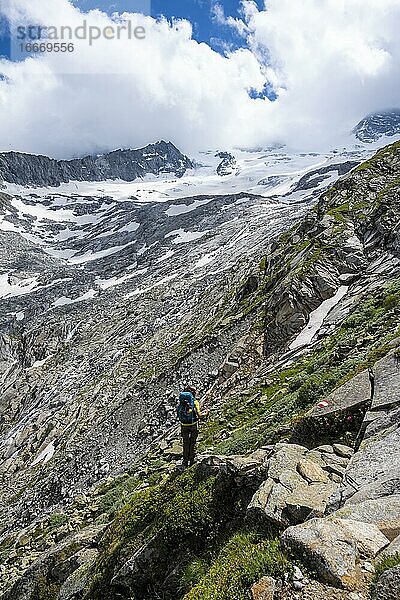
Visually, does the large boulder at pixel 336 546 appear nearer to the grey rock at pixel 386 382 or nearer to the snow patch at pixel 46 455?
the grey rock at pixel 386 382

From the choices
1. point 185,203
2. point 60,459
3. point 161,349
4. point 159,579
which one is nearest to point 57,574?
point 159,579

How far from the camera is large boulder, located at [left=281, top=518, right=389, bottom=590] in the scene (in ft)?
16.1

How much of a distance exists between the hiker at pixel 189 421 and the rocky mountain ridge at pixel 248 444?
3.86ft

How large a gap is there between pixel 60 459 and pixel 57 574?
57.6ft

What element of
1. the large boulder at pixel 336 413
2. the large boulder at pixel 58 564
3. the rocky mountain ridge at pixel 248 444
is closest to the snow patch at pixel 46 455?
the rocky mountain ridge at pixel 248 444

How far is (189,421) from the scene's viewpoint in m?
11.6

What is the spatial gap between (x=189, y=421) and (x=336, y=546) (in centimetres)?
671

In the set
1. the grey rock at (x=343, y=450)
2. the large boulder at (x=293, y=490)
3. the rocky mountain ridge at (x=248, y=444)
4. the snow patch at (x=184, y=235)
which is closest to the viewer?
the rocky mountain ridge at (x=248, y=444)

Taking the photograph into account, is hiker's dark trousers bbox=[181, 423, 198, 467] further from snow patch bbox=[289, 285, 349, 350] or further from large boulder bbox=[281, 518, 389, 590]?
snow patch bbox=[289, 285, 349, 350]

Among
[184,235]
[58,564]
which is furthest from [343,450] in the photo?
[184,235]

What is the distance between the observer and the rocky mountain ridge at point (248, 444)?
6121mm

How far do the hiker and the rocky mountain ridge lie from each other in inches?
46.4

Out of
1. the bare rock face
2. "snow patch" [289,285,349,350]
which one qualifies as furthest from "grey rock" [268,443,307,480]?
"snow patch" [289,285,349,350]

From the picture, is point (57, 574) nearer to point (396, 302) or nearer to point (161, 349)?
point (396, 302)
